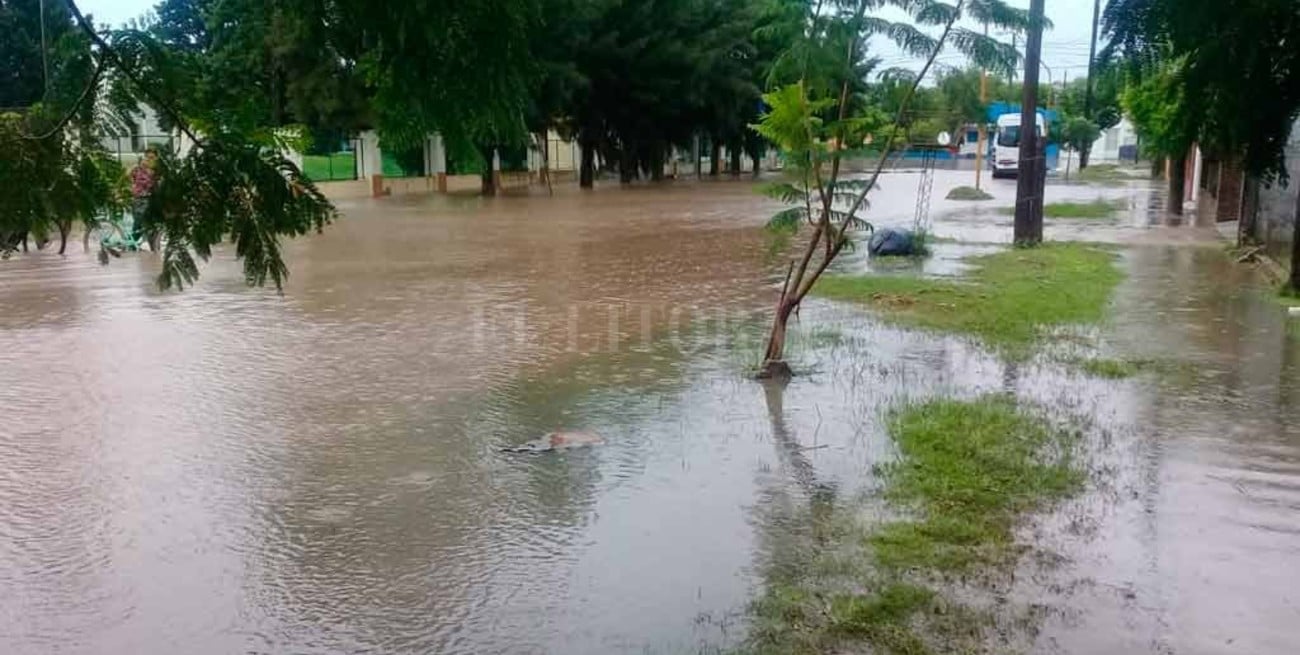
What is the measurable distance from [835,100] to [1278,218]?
877 cm

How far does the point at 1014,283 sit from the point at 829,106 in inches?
232

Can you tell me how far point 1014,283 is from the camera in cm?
1352

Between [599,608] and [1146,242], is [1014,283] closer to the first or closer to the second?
[1146,242]

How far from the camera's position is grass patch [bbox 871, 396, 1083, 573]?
16.6 feet

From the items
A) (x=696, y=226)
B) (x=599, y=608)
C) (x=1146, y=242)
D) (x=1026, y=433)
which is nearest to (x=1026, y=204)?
(x=1146, y=242)

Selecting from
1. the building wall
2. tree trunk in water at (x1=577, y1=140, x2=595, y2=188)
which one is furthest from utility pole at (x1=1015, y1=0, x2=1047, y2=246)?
the building wall

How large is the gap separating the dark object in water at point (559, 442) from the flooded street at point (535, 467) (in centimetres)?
13

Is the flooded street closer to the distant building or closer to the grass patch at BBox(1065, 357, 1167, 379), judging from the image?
the grass patch at BBox(1065, 357, 1167, 379)

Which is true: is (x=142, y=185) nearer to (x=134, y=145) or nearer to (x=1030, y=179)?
(x=134, y=145)

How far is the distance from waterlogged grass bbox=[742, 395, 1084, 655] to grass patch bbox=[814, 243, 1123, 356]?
9.22 ft

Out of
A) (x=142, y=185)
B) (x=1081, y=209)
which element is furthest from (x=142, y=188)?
(x=1081, y=209)

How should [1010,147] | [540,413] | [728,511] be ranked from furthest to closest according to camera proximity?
[1010,147], [540,413], [728,511]

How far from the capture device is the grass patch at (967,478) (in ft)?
16.6

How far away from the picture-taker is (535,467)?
21.7 feet
